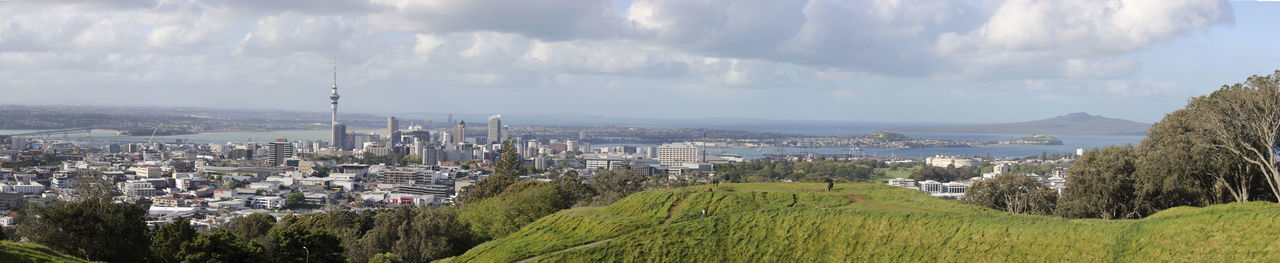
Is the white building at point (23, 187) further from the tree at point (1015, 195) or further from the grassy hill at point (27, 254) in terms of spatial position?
the tree at point (1015, 195)

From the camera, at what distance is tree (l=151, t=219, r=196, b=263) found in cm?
2038

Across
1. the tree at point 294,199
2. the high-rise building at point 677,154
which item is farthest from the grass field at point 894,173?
the tree at point 294,199

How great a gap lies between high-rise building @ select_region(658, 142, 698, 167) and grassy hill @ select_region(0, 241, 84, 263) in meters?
112

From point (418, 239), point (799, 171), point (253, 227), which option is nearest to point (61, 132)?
point (799, 171)

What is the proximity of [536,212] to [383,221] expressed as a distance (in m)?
5.23

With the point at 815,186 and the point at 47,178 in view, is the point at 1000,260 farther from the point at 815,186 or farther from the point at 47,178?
the point at 47,178

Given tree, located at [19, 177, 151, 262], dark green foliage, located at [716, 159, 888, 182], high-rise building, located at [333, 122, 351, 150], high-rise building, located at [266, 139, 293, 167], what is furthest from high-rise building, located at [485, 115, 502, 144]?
tree, located at [19, 177, 151, 262]

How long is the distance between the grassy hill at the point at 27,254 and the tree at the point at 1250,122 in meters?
27.6

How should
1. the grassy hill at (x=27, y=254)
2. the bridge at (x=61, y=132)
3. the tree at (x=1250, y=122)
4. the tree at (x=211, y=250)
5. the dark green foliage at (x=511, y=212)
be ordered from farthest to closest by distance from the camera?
the bridge at (x=61, y=132) < the dark green foliage at (x=511, y=212) < the tree at (x=1250, y=122) < the tree at (x=211, y=250) < the grassy hill at (x=27, y=254)

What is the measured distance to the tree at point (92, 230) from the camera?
20188 millimetres

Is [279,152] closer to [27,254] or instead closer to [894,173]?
[894,173]

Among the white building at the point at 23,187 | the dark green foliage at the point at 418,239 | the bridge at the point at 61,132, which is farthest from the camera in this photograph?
the bridge at the point at 61,132

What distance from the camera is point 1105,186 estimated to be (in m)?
26.0

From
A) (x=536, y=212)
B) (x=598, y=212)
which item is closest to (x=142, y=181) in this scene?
(x=536, y=212)
